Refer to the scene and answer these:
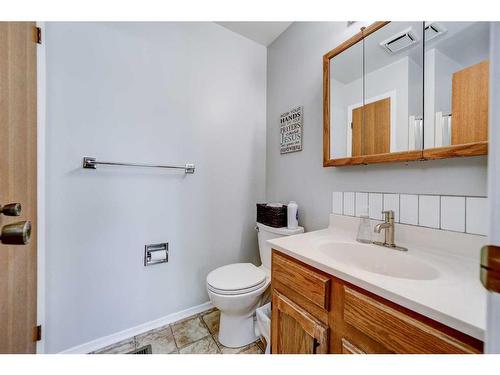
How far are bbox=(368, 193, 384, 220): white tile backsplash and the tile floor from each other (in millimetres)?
1052

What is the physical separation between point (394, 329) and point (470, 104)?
848 millimetres

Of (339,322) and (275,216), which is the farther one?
(275,216)

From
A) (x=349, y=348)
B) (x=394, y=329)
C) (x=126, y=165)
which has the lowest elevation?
(x=349, y=348)

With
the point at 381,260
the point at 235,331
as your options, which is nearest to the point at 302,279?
the point at 381,260

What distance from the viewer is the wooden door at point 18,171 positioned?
2.35 feet

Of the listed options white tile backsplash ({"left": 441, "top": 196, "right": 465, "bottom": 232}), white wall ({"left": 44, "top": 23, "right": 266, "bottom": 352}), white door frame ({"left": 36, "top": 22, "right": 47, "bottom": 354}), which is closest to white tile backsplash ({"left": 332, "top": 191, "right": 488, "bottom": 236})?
white tile backsplash ({"left": 441, "top": 196, "right": 465, "bottom": 232})

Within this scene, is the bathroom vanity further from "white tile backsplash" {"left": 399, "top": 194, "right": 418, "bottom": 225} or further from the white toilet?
the white toilet

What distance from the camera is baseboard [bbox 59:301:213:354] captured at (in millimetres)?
1237

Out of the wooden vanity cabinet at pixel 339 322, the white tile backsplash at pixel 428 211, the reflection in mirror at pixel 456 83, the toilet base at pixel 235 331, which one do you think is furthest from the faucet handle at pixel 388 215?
the toilet base at pixel 235 331

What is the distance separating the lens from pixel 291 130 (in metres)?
1.61

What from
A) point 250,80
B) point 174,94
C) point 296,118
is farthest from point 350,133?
point 174,94

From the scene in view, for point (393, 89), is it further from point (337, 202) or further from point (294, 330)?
point (294, 330)

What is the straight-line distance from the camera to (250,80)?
182 cm
